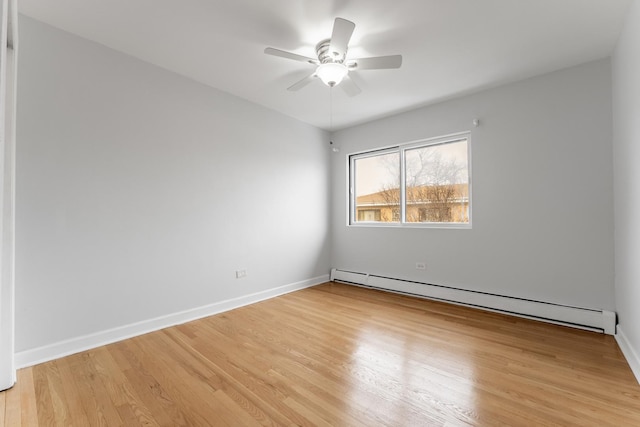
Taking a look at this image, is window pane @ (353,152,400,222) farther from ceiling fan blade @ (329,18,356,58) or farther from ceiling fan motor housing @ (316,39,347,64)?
ceiling fan blade @ (329,18,356,58)

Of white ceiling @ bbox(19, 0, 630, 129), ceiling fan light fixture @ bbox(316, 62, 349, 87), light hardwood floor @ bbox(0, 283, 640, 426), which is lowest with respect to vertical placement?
light hardwood floor @ bbox(0, 283, 640, 426)

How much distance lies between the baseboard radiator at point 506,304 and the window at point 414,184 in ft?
2.87

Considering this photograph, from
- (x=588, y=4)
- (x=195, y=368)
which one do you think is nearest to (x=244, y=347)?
(x=195, y=368)

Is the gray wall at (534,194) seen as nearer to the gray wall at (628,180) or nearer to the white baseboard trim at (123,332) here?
the gray wall at (628,180)

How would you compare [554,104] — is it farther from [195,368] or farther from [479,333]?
[195,368]

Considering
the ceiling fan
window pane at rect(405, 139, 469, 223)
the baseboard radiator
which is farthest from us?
window pane at rect(405, 139, 469, 223)

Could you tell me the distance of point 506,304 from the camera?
319cm

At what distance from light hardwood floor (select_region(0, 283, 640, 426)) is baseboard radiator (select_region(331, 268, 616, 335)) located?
136mm

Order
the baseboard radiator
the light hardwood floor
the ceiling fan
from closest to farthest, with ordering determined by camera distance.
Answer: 1. the light hardwood floor
2. the ceiling fan
3. the baseboard radiator

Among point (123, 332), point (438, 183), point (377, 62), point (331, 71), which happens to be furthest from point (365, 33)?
point (123, 332)

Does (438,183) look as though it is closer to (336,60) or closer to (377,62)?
(377,62)

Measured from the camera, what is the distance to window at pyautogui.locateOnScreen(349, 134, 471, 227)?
3719mm

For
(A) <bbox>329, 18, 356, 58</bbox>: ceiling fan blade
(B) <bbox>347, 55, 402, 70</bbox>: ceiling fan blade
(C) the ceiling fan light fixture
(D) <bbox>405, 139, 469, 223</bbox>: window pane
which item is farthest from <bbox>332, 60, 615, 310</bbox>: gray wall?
(A) <bbox>329, 18, 356, 58</bbox>: ceiling fan blade

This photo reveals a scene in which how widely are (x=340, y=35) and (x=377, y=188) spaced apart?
2.84 metres
